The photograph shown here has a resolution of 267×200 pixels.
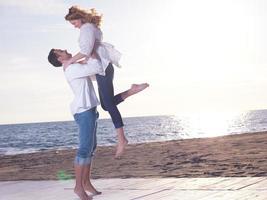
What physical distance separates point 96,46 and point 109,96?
0.49 meters

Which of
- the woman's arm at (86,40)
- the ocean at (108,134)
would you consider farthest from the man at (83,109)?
the ocean at (108,134)


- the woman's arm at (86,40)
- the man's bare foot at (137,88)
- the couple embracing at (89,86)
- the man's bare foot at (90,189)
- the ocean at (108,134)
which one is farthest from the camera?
the ocean at (108,134)

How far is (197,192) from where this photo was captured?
4582 mm

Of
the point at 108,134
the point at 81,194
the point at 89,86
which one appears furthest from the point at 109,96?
the point at 108,134

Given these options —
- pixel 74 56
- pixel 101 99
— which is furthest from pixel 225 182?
pixel 74 56

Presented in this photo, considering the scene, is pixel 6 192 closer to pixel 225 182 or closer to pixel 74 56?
pixel 74 56

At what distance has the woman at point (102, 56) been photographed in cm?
452

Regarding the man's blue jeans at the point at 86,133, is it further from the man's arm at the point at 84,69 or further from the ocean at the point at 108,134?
the ocean at the point at 108,134

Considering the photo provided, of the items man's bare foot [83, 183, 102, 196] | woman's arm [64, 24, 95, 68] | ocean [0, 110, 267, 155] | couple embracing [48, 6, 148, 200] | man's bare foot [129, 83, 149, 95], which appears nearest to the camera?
woman's arm [64, 24, 95, 68]

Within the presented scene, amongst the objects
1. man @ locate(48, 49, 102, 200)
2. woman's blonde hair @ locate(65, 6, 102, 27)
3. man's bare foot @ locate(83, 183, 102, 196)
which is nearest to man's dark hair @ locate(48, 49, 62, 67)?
man @ locate(48, 49, 102, 200)

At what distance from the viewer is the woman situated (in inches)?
178

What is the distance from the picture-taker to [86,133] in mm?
4609

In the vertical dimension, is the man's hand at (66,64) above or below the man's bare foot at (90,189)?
above

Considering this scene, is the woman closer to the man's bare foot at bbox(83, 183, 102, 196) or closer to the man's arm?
the man's arm
